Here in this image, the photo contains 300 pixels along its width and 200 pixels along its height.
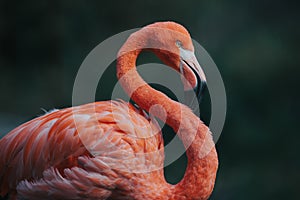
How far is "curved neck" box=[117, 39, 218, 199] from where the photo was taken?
6.07 feet

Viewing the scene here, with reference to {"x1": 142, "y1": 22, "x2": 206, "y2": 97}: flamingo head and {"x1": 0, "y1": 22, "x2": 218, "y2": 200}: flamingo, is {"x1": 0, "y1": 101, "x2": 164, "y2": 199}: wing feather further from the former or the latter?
{"x1": 142, "y1": 22, "x2": 206, "y2": 97}: flamingo head

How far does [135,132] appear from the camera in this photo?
1.88 metres

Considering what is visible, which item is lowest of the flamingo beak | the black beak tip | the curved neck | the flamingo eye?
the curved neck

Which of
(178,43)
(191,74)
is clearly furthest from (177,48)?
(191,74)

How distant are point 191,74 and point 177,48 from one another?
14cm

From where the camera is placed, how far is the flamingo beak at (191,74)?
1.90 m

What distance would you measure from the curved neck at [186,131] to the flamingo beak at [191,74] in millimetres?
108

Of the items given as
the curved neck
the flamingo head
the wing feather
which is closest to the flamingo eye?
the flamingo head

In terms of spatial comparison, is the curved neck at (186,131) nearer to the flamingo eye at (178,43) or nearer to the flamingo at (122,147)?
the flamingo at (122,147)

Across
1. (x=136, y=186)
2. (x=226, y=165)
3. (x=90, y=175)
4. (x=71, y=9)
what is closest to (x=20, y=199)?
(x=90, y=175)

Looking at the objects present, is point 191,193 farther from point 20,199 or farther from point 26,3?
point 26,3

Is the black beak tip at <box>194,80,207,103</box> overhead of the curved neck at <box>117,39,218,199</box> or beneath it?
overhead

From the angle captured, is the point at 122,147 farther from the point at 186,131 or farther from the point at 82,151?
the point at 186,131

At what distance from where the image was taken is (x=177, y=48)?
6.48 ft
